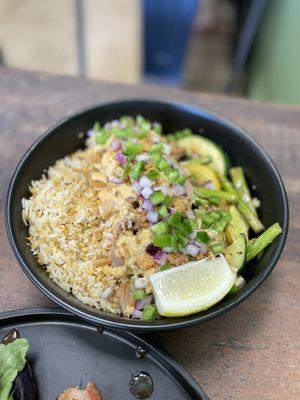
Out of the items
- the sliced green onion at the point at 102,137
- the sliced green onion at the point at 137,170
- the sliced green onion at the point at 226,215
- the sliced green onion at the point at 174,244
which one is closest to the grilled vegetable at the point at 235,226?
the sliced green onion at the point at 226,215

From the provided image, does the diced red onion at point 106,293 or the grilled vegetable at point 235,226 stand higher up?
the grilled vegetable at point 235,226

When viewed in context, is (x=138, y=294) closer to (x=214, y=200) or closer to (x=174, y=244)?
(x=174, y=244)

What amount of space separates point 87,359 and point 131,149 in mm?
636

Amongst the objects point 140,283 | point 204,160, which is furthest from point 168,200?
point 204,160

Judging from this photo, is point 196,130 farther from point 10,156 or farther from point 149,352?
point 149,352

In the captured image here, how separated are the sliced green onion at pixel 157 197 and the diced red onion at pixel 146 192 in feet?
0.04

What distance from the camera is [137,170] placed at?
49.9 inches

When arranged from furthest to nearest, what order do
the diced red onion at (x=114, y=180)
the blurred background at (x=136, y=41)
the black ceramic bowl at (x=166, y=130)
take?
the blurred background at (x=136, y=41) < the diced red onion at (x=114, y=180) < the black ceramic bowl at (x=166, y=130)

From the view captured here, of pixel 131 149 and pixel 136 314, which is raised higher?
pixel 131 149

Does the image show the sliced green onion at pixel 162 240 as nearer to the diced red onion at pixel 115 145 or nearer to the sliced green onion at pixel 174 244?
the sliced green onion at pixel 174 244

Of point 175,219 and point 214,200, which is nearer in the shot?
point 175,219

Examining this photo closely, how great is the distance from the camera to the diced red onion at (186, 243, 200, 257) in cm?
120

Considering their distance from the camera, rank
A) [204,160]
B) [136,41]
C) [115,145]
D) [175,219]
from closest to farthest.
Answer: [175,219] < [115,145] < [204,160] < [136,41]

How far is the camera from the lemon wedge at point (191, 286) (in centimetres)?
109
